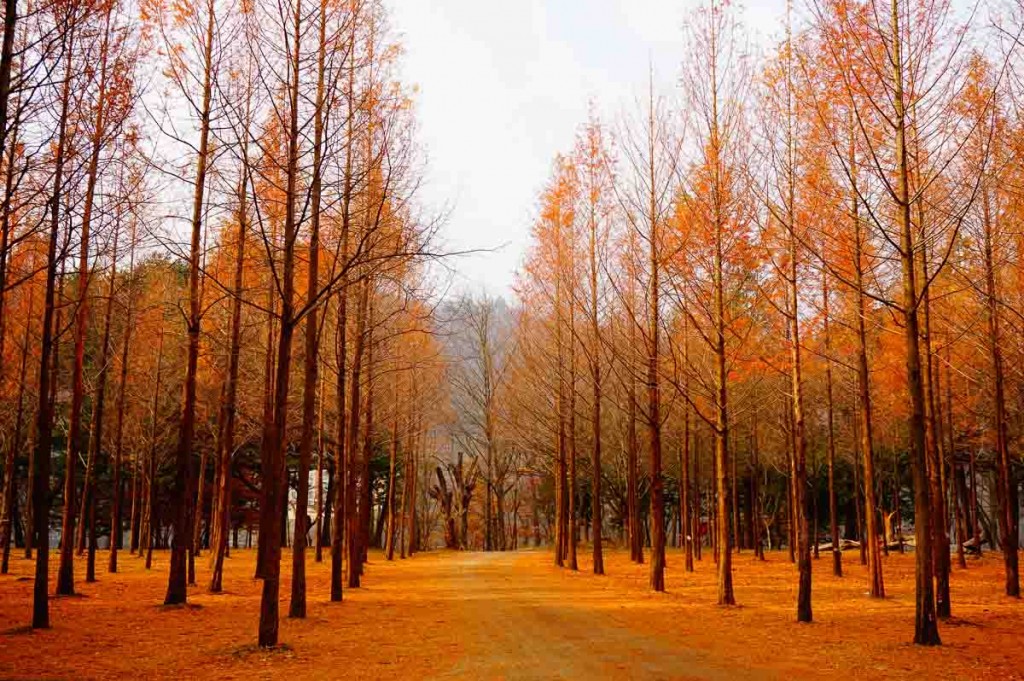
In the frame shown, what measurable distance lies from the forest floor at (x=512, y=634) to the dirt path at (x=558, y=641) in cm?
3

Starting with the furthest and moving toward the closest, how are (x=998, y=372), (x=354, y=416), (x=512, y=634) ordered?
(x=354, y=416) < (x=998, y=372) < (x=512, y=634)

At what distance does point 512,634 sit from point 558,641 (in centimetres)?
81

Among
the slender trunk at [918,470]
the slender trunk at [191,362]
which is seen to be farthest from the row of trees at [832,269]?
the slender trunk at [191,362]

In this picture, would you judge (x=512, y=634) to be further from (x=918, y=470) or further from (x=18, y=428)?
(x=18, y=428)

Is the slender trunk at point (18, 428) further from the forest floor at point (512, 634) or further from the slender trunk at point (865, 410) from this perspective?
the slender trunk at point (865, 410)

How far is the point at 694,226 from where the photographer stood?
46.5 feet

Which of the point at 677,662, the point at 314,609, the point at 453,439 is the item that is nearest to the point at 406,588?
the point at 314,609

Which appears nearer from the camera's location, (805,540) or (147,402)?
(805,540)

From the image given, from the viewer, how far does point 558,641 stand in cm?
930

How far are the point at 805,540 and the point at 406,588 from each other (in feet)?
28.4

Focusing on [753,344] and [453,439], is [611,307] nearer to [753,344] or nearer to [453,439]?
[753,344]

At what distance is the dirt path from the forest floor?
0.09ft

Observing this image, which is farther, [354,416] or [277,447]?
[354,416]

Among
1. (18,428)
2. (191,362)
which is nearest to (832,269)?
(191,362)
